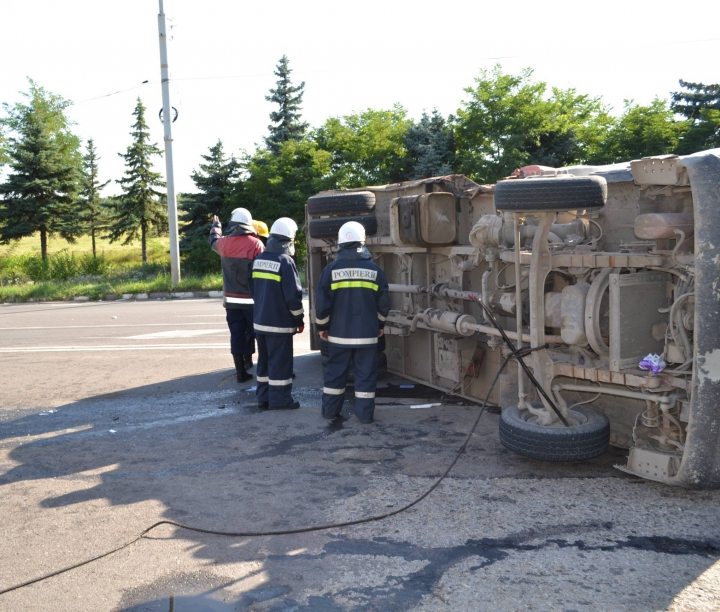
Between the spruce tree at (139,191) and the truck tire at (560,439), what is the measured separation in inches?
1311

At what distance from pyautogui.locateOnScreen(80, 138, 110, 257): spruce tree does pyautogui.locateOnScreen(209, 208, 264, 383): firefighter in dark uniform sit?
93.6 feet

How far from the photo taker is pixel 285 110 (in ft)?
120

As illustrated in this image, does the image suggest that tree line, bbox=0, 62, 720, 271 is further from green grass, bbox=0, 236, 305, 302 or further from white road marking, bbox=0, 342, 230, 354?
white road marking, bbox=0, 342, 230, 354

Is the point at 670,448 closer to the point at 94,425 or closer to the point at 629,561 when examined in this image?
the point at 629,561

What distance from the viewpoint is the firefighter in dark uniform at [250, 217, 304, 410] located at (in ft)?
23.3

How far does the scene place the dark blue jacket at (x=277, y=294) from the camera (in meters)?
7.09

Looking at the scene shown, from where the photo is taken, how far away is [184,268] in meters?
33.9

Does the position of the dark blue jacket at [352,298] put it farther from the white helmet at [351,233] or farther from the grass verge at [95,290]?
the grass verge at [95,290]

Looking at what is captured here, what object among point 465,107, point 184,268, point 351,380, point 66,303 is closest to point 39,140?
point 184,268

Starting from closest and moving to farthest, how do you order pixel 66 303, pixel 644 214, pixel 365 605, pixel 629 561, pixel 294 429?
pixel 365 605, pixel 629 561, pixel 644 214, pixel 294 429, pixel 66 303

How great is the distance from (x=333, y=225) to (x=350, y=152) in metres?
26.0

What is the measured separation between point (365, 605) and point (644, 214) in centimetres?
294

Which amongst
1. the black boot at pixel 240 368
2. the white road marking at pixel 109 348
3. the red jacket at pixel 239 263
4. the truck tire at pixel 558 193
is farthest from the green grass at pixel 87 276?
the truck tire at pixel 558 193

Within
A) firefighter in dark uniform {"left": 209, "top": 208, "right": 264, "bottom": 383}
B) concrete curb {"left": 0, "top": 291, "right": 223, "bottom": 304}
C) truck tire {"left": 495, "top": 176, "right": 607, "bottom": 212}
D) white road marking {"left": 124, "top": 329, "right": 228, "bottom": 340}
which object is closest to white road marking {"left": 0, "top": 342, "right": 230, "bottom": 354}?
white road marking {"left": 124, "top": 329, "right": 228, "bottom": 340}
